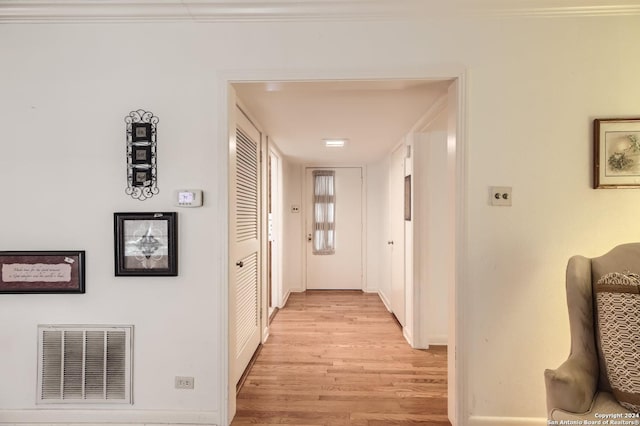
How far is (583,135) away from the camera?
1824 millimetres

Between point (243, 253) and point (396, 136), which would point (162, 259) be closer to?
point (243, 253)

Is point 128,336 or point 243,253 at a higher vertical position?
point 243,253

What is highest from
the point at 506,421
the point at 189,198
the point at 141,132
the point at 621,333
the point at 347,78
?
the point at 347,78

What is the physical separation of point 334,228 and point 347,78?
149 inches

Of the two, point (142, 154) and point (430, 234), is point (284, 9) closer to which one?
point (142, 154)

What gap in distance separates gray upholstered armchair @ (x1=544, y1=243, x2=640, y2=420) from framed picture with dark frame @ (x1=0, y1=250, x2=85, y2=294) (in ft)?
8.26

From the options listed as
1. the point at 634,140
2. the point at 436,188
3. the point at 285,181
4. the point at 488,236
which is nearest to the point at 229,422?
the point at 488,236

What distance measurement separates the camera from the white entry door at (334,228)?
5477 mm

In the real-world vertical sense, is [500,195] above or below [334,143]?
below

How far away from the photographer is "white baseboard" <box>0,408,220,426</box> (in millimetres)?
1886

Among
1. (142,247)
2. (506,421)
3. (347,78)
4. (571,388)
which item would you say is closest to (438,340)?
(506,421)

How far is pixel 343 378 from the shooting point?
2.53 meters

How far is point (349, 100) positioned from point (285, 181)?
271 cm

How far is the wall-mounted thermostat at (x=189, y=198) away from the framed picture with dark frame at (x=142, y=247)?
0.30 feet
